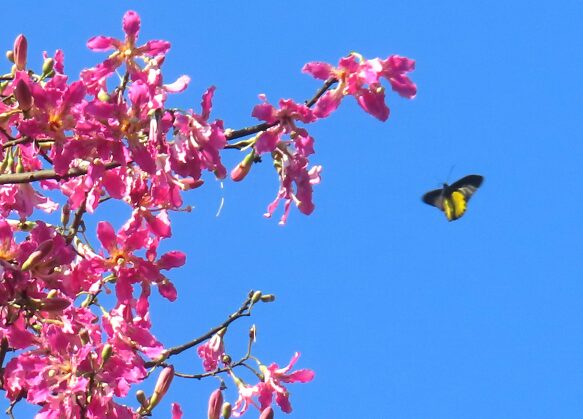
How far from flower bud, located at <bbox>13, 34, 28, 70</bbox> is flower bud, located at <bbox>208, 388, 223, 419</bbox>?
159 centimetres

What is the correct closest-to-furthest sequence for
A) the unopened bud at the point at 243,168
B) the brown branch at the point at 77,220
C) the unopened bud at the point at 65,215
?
the unopened bud at the point at 243,168
the brown branch at the point at 77,220
the unopened bud at the point at 65,215

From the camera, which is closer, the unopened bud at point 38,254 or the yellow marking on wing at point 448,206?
the unopened bud at point 38,254

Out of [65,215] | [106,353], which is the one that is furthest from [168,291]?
[65,215]

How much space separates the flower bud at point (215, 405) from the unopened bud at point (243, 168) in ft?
4.04

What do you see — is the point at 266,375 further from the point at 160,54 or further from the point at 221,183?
the point at 160,54

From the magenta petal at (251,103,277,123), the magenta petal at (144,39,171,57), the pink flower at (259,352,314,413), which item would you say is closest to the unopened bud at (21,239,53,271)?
the magenta petal at (144,39,171,57)

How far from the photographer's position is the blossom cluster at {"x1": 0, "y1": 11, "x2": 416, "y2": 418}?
3580 millimetres

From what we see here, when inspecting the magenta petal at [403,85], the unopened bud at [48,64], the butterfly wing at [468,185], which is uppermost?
the butterfly wing at [468,185]

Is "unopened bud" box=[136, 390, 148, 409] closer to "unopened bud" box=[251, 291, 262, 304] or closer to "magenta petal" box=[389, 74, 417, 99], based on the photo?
"unopened bud" box=[251, 291, 262, 304]

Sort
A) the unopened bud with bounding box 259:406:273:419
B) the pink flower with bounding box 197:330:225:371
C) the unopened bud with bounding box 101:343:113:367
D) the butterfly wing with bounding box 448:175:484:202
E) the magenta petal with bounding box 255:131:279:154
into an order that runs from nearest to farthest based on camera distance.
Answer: the magenta petal with bounding box 255:131:279:154, the unopened bud with bounding box 101:343:113:367, the unopened bud with bounding box 259:406:273:419, the pink flower with bounding box 197:330:225:371, the butterfly wing with bounding box 448:175:484:202

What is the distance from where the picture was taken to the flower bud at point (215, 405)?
15.1ft

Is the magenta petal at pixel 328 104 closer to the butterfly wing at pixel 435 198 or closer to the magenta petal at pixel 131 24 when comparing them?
the magenta petal at pixel 131 24

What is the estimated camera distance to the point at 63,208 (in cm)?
441

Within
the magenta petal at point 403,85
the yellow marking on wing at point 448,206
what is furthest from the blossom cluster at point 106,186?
the yellow marking on wing at point 448,206
